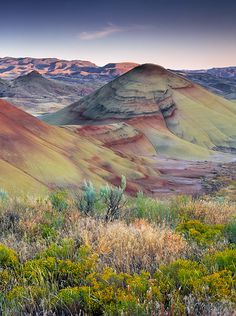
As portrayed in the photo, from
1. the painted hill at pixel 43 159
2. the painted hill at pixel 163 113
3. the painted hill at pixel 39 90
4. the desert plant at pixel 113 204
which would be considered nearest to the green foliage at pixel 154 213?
the desert plant at pixel 113 204

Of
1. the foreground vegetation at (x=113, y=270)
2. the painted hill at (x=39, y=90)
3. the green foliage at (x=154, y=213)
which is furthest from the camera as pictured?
the painted hill at (x=39, y=90)

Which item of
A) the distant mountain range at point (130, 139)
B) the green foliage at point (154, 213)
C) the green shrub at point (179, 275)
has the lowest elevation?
the distant mountain range at point (130, 139)

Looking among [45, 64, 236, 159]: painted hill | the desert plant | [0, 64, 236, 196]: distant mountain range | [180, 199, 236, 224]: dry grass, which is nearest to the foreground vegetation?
the desert plant

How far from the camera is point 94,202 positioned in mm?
7926

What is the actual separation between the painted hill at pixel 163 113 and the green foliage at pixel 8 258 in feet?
131

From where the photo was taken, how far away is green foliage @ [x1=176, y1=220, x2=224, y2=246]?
550cm

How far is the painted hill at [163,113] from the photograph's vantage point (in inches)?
1922

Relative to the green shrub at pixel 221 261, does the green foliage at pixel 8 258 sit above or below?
below

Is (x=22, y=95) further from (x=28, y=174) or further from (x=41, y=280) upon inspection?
(x=41, y=280)

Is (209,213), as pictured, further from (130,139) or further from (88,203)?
(130,139)

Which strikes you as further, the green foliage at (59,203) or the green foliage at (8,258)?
the green foliage at (59,203)

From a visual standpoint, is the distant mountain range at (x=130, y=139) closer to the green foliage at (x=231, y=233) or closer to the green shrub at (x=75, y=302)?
the green foliage at (x=231, y=233)

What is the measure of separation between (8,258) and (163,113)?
166ft

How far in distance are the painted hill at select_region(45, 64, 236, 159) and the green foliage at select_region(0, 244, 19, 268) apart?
39877mm
